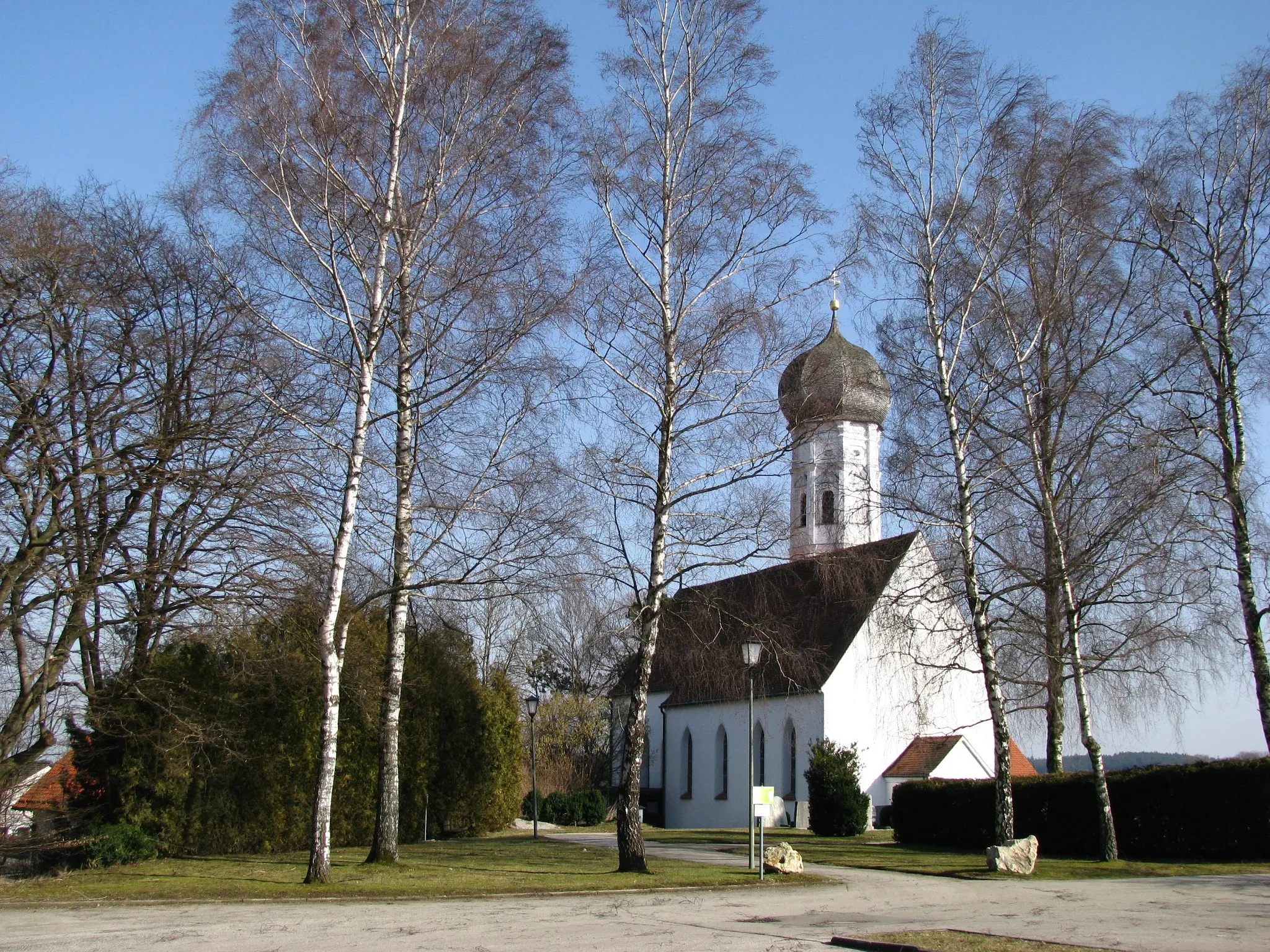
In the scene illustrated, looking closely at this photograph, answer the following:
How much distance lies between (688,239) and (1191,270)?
9.38 m

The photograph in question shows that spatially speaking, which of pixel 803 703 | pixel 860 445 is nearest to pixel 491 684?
pixel 803 703

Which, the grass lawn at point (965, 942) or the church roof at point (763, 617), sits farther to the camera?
the church roof at point (763, 617)

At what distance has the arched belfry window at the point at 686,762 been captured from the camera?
133 ft

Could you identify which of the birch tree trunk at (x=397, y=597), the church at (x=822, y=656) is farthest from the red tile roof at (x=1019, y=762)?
the birch tree trunk at (x=397, y=597)

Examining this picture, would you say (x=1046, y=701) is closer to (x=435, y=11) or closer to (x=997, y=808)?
(x=997, y=808)

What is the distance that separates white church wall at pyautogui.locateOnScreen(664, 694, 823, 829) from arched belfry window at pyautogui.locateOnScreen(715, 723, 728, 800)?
0.04 m

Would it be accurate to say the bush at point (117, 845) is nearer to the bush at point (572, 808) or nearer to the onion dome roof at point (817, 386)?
the onion dome roof at point (817, 386)

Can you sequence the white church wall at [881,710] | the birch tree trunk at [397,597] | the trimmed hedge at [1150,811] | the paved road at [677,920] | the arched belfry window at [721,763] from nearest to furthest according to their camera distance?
1. the paved road at [677,920]
2. the birch tree trunk at [397,597]
3. the trimmed hedge at [1150,811]
4. the white church wall at [881,710]
5. the arched belfry window at [721,763]

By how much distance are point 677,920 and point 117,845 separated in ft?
36.0

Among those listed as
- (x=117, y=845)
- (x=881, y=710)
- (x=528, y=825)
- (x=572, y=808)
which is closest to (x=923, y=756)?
(x=881, y=710)

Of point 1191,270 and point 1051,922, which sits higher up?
point 1191,270

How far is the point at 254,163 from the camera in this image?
15.4 meters

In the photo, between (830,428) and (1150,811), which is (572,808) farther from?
(830,428)

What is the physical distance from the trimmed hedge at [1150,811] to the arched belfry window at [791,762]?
9930 millimetres
